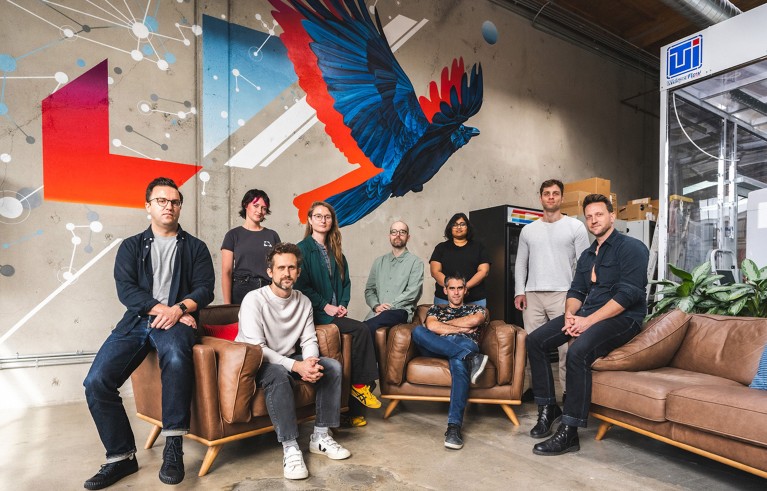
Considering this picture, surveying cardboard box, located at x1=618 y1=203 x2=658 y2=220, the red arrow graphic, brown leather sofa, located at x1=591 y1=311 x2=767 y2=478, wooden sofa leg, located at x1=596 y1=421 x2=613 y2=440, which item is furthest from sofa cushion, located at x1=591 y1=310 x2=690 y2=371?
cardboard box, located at x1=618 y1=203 x2=658 y2=220

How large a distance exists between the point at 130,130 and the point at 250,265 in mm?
1481

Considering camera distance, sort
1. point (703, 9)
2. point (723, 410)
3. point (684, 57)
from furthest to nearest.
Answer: point (703, 9), point (684, 57), point (723, 410)

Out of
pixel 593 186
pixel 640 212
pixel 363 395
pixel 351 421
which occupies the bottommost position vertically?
pixel 351 421

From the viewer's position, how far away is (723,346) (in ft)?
9.01

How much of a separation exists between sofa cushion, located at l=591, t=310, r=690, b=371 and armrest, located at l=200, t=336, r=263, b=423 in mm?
1813

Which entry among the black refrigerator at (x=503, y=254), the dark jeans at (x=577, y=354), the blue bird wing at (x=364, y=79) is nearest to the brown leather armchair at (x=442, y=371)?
the dark jeans at (x=577, y=354)

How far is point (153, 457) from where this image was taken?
2.51m

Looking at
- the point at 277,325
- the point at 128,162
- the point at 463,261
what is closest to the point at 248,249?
the point at 277,325

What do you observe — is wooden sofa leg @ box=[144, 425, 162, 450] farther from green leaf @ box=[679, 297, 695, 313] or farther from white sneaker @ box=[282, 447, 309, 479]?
green leaf @ box=[679, 297, 695, 313]

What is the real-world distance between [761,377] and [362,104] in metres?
3.91

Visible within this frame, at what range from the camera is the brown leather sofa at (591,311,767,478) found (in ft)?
6.70

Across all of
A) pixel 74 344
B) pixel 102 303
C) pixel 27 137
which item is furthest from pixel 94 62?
pixel 74 344

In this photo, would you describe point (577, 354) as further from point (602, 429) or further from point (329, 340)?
point (329, 340)

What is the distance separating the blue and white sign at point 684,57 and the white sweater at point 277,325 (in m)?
4.29
